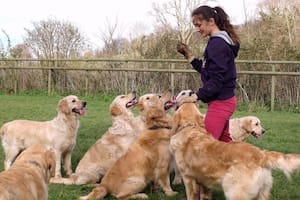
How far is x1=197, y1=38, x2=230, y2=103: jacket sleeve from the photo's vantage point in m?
4.64

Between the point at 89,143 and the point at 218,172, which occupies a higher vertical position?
the point at 218,172

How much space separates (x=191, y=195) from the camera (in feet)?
16.1

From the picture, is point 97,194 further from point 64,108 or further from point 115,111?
point 64,108

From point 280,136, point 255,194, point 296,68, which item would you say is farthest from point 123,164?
point 296,68

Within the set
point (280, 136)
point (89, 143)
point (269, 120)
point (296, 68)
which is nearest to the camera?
point (89, 143)

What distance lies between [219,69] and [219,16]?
0.64m

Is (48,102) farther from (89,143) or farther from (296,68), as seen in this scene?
(296,68)

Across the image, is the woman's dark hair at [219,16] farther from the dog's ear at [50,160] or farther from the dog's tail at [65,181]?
the dog's tail at [65,181]

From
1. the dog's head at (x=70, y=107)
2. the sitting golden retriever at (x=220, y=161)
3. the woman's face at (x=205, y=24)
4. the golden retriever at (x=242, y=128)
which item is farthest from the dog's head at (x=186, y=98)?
the golden retriever at (x=242, y=128)

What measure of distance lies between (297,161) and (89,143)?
18.4 ft

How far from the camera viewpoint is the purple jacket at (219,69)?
4.65m

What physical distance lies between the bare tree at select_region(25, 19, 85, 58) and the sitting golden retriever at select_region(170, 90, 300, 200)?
17.3m

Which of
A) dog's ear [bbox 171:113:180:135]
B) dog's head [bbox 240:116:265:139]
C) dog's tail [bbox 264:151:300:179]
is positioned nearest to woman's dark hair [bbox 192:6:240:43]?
dog's ear [bbox 171:113:180:135]

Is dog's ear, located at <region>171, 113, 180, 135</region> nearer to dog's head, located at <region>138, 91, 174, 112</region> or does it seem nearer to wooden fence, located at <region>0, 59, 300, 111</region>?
dog's head, located at <region>138, 91, 174, 112</region>
